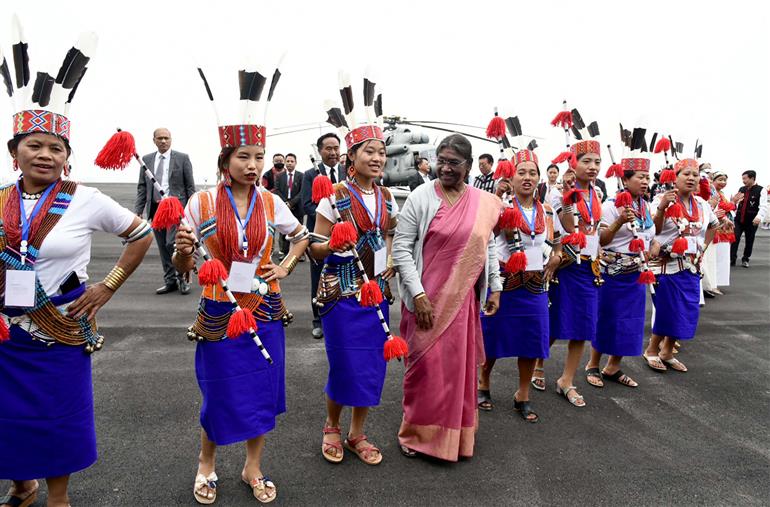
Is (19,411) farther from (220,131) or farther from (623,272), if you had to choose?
(623,272)

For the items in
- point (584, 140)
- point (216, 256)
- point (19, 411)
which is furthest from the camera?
point (584, 140)

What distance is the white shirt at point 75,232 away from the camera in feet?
7.39

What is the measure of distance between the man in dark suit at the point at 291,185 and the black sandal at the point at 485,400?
5.85m

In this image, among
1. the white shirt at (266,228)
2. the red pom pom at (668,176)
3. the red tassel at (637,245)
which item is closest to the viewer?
the white shirt at (266,228)

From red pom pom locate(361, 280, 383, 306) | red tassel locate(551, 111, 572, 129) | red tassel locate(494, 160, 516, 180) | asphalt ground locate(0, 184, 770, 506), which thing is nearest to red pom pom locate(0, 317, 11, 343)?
asphalt ground locate(0, 184, 770, 506)

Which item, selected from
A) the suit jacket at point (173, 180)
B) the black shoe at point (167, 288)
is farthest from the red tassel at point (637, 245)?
the black shoe at point (167, 288)

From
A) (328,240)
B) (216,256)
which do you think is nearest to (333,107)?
(328,240)

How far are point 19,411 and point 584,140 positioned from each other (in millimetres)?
4232

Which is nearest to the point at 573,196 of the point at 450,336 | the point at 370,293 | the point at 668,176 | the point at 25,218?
the point at 668,176

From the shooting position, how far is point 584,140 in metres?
4.29

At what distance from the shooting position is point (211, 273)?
2.42m

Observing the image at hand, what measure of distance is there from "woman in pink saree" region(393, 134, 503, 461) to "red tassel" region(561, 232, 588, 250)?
3.52 ft

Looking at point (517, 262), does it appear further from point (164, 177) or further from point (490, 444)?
point (164, 177)

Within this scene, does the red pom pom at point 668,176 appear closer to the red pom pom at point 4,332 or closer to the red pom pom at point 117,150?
the red pom pom at point 117,150
